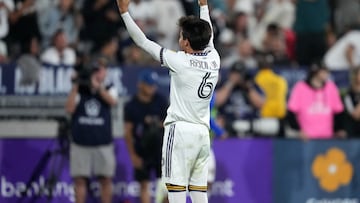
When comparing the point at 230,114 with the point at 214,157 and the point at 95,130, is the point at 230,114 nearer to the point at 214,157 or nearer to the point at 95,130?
the point at 214,157

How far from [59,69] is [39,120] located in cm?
91

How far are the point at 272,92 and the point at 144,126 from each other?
3109 mm

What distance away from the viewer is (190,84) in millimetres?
11703

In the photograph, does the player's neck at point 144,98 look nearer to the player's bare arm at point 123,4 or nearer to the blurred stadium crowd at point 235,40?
the blurred stadium crowd at point 235,40

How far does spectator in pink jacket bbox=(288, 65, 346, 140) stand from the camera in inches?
690

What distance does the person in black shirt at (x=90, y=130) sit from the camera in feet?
52.5

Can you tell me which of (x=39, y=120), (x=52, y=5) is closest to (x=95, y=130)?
(x=39, y=120)

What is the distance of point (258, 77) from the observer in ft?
61.6

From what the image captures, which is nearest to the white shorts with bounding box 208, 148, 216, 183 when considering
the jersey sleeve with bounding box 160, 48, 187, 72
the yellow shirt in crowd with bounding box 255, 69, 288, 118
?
the yellow shirt in crowd with bounding box 255, 69, 288, 118

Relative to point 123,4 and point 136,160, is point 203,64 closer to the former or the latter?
point 123,4

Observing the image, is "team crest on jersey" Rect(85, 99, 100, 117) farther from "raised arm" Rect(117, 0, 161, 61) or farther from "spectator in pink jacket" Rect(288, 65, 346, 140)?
"raised arm" Rect(117, 0, 161, 61)

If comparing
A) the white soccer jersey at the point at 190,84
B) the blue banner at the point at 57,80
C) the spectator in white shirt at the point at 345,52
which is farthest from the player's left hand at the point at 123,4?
the spectator in white shirt at the point at 345,52

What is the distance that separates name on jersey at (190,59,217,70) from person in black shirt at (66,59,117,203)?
4.32 meters

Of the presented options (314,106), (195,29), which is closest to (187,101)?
(195,29)
